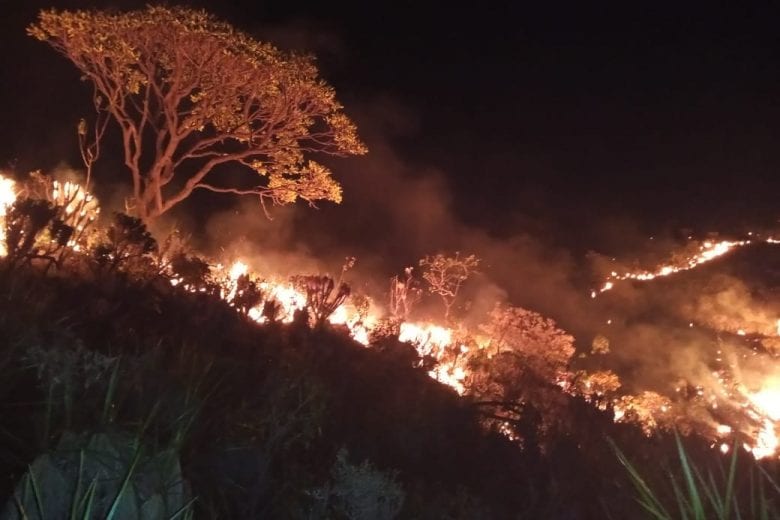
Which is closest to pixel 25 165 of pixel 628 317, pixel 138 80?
pixel 138 80

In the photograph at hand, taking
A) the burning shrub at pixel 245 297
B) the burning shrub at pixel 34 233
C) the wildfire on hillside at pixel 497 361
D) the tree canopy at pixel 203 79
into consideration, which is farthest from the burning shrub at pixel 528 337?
the burning shrub at pixel 34 233

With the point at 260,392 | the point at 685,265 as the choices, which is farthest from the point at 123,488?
the point at 685,265

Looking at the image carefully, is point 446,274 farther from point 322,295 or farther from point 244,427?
point 244,427

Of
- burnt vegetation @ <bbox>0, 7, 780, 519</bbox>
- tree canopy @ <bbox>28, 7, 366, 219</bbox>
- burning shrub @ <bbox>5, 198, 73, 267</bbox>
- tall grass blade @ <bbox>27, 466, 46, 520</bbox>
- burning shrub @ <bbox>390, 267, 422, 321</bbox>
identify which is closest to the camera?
tall grass blade @ <bbox>27, 466, 46, 520</bbox>

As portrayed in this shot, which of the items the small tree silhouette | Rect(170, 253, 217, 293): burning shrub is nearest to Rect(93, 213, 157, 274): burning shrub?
Rect(170, 253, 217, 293): burning shrub

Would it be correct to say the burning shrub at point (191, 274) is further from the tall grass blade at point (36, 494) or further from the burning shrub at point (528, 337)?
the burning shrub at point (528, 337)

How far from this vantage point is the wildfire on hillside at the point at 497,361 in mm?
10617

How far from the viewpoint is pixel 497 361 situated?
12758mm

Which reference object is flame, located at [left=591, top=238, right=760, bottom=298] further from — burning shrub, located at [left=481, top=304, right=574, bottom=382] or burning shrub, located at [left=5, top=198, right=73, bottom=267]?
burning shrub, located at [left=5, top=198, right=73, bottom=267]

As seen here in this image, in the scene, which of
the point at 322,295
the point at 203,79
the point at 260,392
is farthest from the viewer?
the point at 322,295

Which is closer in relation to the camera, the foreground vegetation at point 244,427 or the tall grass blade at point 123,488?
the tall grass blade at point 123,488

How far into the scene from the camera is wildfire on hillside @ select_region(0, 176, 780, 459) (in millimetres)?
10617

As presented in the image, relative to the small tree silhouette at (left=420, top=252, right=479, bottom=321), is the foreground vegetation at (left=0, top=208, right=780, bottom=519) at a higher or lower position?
lower

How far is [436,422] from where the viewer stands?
7676mm
